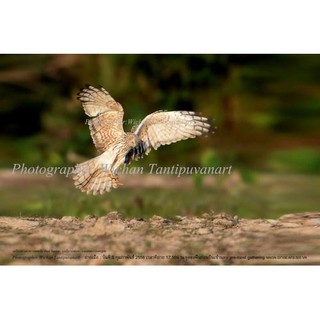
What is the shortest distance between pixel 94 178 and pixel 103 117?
0.24m

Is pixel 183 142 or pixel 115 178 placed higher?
pixel 183 142

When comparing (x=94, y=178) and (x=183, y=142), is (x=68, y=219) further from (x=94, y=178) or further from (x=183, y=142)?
(x=183, y=142)

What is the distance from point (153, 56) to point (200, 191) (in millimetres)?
553

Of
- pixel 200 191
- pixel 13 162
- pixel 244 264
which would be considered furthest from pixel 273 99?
pixel 13 162

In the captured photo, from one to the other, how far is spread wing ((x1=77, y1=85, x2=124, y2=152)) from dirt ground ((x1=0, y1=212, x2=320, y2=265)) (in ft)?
0.99

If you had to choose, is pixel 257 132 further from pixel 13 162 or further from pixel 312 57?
pixel 13 162

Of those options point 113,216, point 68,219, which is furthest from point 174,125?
point 68,219

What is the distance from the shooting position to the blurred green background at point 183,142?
2531mm

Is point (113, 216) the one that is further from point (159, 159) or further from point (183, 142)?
point (183, 142)

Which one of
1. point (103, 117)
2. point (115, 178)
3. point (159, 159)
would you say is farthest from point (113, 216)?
point (103, 117)

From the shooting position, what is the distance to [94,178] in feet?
8.42

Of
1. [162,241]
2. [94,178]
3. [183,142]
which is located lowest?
[162,241]

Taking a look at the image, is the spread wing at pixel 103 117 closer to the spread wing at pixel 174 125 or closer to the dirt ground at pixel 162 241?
the spread wing at pixel 174 125

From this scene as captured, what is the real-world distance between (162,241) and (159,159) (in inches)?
12.5
